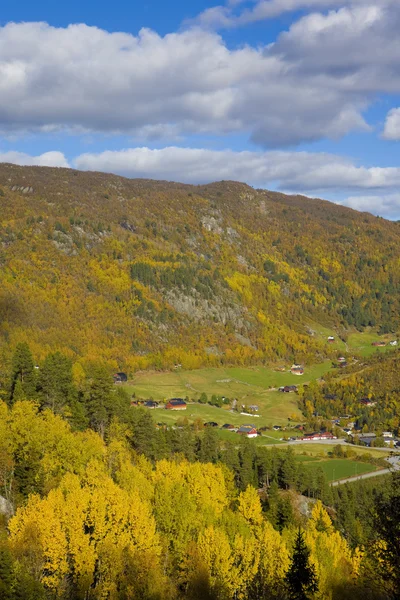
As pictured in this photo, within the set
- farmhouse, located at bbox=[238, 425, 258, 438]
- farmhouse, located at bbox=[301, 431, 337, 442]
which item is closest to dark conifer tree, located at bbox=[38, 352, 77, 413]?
farmhouse, located at bbox=[238, 425, 258, 438]

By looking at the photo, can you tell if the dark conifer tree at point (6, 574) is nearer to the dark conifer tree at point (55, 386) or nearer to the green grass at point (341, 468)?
the dark conifer tree at point (55, 386)

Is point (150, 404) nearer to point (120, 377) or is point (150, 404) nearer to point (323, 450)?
point (120, 377)

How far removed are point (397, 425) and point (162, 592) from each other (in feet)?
460

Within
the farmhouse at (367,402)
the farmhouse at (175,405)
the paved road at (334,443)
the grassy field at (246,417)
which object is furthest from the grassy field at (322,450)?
the farmhouse at (367,402)

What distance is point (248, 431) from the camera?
148750 mm

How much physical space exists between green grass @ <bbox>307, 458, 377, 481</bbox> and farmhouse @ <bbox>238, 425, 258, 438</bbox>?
71.8 ft

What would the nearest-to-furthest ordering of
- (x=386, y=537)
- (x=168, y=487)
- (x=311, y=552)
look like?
1. (x=386, y=537)
2. (x=311, y=552)
3. (x=168, y=487)

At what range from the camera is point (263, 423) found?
16562 cm

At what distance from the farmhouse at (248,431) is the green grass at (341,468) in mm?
21888

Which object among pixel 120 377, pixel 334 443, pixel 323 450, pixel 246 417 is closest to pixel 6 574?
pixel 323 450

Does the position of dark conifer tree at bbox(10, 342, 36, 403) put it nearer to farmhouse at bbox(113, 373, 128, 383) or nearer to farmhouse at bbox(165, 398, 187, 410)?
farmhouse at bbox(165, 398, 187, 410)

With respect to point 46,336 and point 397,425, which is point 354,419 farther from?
A: point 46,336

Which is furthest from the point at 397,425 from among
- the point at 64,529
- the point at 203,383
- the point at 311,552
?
the point at 64,529

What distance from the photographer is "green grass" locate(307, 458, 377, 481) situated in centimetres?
11986
